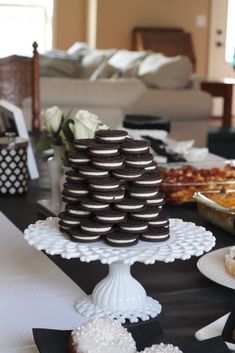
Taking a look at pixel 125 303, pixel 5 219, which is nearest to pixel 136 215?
pixel 125 303

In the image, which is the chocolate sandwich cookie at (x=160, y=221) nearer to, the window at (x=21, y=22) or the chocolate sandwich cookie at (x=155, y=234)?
the chocolate sandwich cookie at (x=155, y=234)

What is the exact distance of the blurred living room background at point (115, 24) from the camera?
8.21 m

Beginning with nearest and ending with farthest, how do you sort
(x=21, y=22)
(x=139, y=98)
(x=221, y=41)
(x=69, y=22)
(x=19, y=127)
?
1. (x=19, y=127)
2. (x=139, y=98)
3. (x=21, y=22)
4. (x=69, y=22)
5. (x=221, y=41)

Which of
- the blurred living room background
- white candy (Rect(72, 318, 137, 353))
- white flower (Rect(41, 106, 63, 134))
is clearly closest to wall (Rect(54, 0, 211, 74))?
the blurred living room background

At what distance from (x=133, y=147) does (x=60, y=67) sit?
627 cm

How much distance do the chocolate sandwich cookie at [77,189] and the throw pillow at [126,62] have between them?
17.5 ft

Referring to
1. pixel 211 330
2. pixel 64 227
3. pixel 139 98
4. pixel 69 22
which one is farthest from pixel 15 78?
pixel 69 22

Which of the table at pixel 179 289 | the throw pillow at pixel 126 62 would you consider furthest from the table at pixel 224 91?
the table at pixel 179 289

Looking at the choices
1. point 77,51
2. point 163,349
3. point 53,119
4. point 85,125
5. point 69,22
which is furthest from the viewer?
point 69,22

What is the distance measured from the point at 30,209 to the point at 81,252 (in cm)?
82

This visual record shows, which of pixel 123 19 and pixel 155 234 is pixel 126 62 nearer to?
pixel 123 19

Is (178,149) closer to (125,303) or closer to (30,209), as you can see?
(30,209)

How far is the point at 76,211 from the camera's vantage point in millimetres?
1064

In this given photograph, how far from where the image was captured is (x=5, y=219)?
170 centimetres
